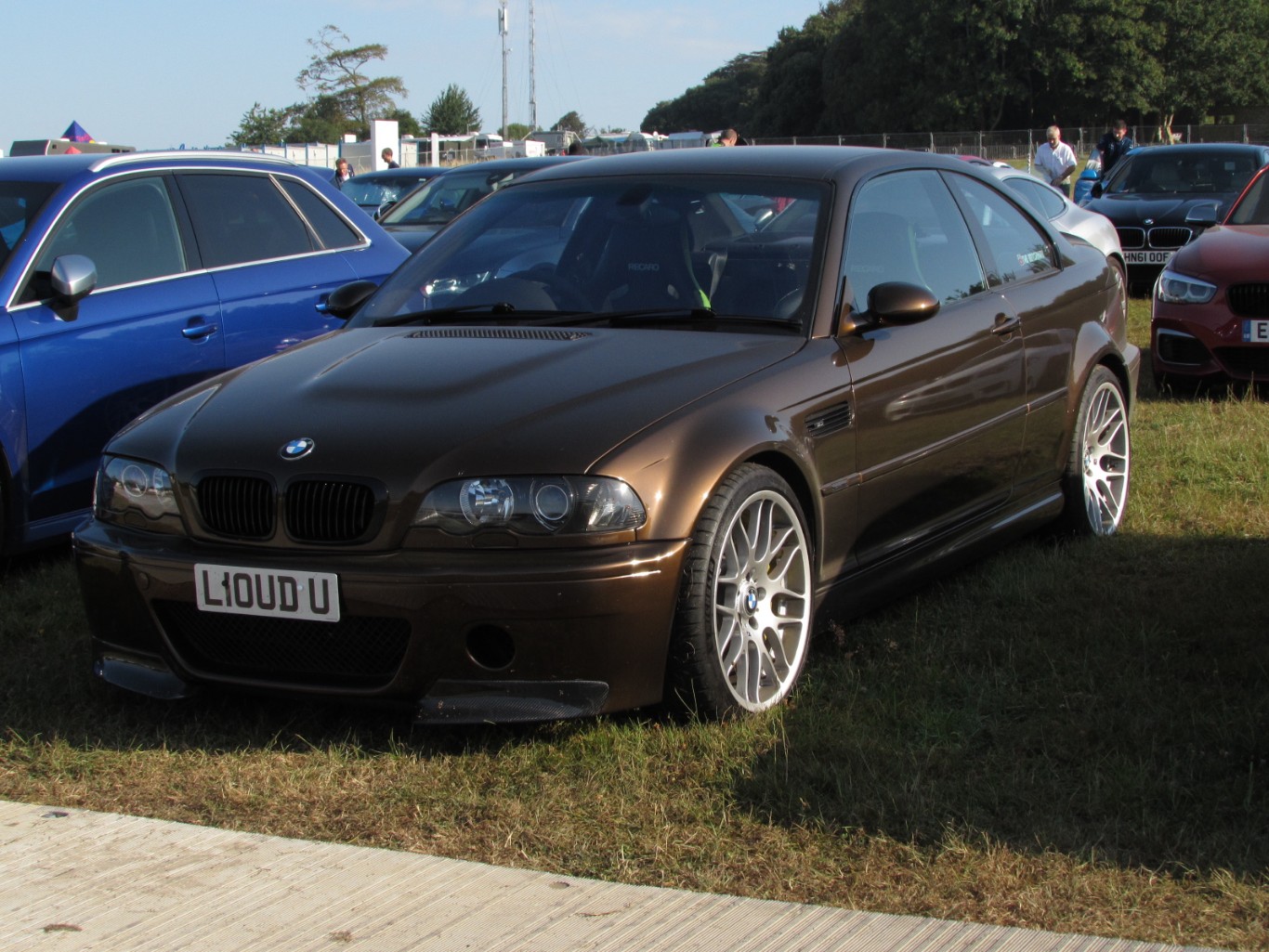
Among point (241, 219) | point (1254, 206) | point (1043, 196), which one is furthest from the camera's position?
point (1043, 196)

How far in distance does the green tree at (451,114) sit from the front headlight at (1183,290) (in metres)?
131

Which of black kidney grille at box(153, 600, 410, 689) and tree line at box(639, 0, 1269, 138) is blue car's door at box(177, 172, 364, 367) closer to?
black kidney grille at box(153, 600, 410, 689)

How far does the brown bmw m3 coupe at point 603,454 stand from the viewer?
370 centimetres

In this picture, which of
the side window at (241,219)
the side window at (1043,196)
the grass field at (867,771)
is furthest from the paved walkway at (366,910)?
the side window at (1043,196)

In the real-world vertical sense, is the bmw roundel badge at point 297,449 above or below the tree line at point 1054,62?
below

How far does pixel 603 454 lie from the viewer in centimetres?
371

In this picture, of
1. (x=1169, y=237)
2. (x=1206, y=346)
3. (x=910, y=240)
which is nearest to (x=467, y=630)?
(x=910, y=240)

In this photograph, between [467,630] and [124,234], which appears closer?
[467,630]

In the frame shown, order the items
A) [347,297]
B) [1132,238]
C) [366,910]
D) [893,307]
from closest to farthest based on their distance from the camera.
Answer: [366,910]
[893,307]
[347,297]
[1132,238]

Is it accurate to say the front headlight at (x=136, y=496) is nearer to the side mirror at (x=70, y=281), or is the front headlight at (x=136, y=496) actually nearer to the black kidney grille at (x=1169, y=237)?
the side mirror at (x=70, y=281)

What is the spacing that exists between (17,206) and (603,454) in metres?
3.56

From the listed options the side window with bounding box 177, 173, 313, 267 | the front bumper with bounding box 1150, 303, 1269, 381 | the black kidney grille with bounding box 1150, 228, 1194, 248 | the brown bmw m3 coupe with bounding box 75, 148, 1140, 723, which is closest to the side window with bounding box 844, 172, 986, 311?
the brown bmw m3 coupe with bounding box 75, 148, 1140, 723

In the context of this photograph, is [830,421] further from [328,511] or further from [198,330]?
[198,330]

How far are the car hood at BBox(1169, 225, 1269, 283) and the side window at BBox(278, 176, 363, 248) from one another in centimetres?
507
